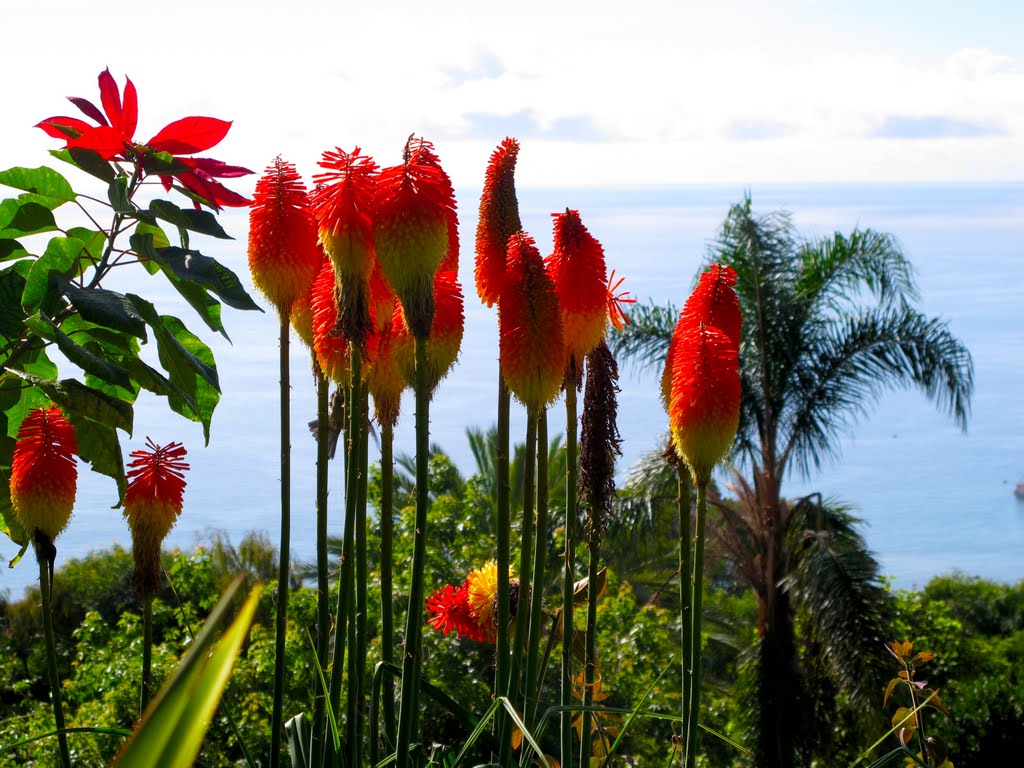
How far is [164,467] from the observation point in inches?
106

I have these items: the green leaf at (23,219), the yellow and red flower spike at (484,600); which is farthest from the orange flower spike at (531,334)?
the green leaf at (23,219)

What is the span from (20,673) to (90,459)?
68.4 ft

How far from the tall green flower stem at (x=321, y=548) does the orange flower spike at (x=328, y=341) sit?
39 mm

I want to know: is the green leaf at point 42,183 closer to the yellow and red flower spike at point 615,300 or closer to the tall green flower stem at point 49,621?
the tall green flower stem at point 49,621

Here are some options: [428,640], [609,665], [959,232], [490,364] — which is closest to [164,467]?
[428,640]

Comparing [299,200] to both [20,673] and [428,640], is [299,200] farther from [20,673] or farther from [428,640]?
[20,673]

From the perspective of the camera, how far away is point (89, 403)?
7.47 ft

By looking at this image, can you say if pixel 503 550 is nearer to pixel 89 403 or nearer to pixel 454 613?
pixel 454 613

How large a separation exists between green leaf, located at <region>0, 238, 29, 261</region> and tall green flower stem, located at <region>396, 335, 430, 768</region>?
1.01 m

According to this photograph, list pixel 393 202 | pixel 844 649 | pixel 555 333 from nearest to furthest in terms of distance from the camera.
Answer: pixel 393 202 < pixel 555 333 < pixel 844 649

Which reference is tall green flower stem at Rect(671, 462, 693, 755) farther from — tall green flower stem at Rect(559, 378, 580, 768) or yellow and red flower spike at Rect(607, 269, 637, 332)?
yellow and red flower spike at Rect(607, 269, 637, 332)

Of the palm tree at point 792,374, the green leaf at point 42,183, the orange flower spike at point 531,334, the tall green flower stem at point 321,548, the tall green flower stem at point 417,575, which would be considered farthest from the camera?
the palm tree at point 792,374

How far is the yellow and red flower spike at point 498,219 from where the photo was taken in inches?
96.1

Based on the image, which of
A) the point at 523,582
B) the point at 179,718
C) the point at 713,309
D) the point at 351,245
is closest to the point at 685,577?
the point at 523,582
